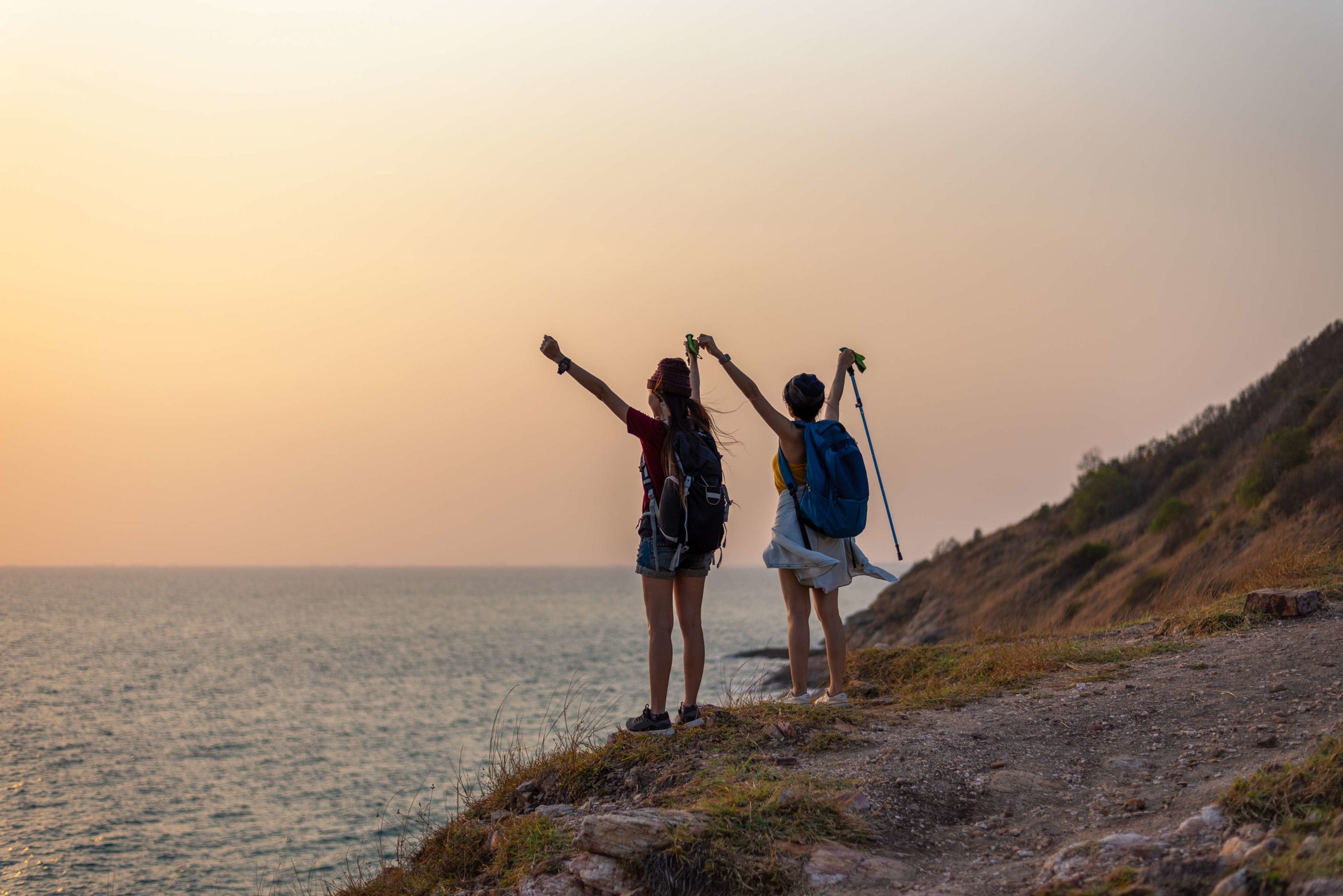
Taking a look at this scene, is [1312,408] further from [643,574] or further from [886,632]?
[643,574]

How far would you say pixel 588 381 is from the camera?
20.4ft

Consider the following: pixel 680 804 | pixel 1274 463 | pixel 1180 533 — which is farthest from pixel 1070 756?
pixel 1180 533

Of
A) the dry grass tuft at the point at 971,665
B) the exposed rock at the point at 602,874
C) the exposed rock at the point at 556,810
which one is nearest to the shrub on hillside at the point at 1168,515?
the dry grass tuft at the point at 971,665

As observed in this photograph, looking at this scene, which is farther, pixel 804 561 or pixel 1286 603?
pixel 1286 603

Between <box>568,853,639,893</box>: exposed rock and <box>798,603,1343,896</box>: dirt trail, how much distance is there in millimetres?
1213

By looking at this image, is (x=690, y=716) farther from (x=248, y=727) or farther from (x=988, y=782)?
(x=248, y=727)

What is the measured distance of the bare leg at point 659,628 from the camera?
638 cm

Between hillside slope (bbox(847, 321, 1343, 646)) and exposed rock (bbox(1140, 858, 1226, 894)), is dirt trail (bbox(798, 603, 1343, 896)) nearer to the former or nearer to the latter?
exposed rock (bbox(1140, 858, 1226, 894))

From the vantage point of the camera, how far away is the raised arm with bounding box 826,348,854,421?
7.35 meters

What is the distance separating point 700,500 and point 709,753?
158 cm

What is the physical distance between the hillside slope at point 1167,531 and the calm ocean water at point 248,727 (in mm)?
7052

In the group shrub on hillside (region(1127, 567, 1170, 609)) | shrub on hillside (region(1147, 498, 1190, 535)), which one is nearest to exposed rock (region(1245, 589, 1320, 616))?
shrub on hillside (region(1127, 567, 1170, 609))

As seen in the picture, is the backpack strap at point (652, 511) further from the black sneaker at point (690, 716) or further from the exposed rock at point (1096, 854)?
the exposed rock at point (1096, 854)

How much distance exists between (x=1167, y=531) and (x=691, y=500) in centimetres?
1881
